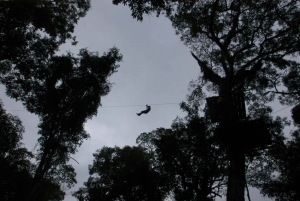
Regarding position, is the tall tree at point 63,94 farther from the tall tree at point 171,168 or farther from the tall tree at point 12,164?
the tall tree at point 171,168

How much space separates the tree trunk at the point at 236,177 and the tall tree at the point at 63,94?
9.30 m

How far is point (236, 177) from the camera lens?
302 inches

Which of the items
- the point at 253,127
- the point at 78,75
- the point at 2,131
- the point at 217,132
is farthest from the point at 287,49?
the point at 2,131

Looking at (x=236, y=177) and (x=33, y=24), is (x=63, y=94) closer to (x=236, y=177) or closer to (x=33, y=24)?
(x=33, y=24)

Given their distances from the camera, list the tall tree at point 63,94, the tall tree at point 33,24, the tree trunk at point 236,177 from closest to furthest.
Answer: the tree trunk at point 236,177 < the tall tree at point 33,24 < the tall tree at point 63,94

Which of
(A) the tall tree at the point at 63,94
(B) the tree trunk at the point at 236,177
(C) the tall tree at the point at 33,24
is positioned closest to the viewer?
(B) the tree trunk at the point at 236,177

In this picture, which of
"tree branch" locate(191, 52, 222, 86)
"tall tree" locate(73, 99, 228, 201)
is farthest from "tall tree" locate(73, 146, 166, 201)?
"tree branch" locate(191, 52, 222, 86)

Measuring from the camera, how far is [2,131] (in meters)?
11.4

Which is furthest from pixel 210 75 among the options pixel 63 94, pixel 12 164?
pixel 12 164

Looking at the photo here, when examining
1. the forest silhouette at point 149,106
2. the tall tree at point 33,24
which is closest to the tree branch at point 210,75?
the forest silhouette at point 149,106

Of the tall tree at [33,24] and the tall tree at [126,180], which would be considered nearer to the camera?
the tall tree at [33,24]

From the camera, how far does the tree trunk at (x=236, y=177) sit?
24.0ft

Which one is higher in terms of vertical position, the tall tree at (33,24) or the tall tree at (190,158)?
the tall tree at (33,24)

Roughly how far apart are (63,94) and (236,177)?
1124cm
